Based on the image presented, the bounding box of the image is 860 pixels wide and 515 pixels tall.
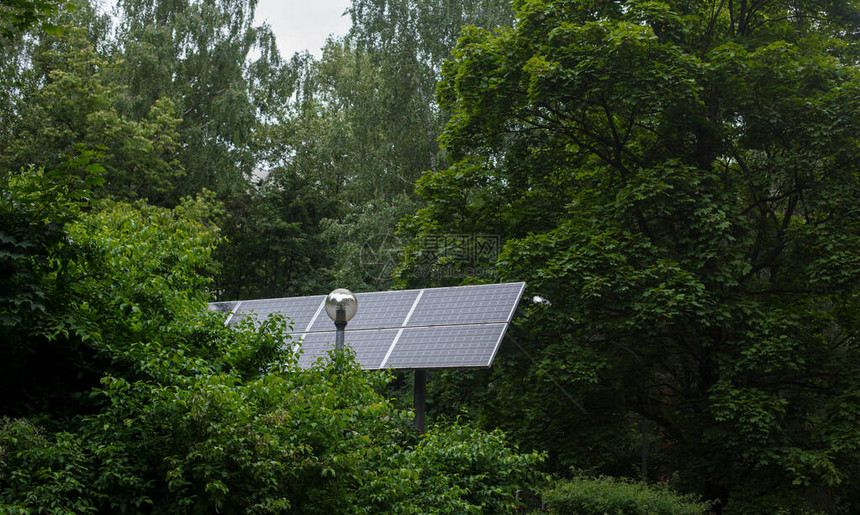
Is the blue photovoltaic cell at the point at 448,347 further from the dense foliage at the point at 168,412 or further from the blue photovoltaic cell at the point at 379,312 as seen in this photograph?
the dense foliage at the point at 168,412

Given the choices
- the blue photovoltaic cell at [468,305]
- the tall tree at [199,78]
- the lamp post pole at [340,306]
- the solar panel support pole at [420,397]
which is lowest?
the solar panel support pole at [420,397]

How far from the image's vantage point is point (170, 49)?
35969 mm

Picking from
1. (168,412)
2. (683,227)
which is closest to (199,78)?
(683,227)

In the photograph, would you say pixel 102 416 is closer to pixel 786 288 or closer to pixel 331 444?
pixel 331 444

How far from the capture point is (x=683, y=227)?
18.5m

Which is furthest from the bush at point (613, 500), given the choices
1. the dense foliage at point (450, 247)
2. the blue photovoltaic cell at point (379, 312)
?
the blue photovoltaic cell at point (379, 312)

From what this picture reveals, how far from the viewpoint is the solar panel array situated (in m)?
11.8

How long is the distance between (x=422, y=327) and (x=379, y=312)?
1.44m

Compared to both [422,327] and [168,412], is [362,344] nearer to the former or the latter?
[422,327]

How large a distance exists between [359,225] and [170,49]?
1211cm

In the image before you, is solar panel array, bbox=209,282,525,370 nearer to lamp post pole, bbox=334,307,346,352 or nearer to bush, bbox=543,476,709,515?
lamp post pole, bbox=334,307,346,352

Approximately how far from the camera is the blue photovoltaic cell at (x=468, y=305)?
493 inches

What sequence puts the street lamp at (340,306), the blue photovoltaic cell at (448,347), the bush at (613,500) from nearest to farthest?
1. the street lamp at (340,306)
2. the blue photovoltaic cell at (448,347)
3. the bush at (613,500)

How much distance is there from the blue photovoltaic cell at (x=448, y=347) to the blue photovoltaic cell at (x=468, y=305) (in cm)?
22
